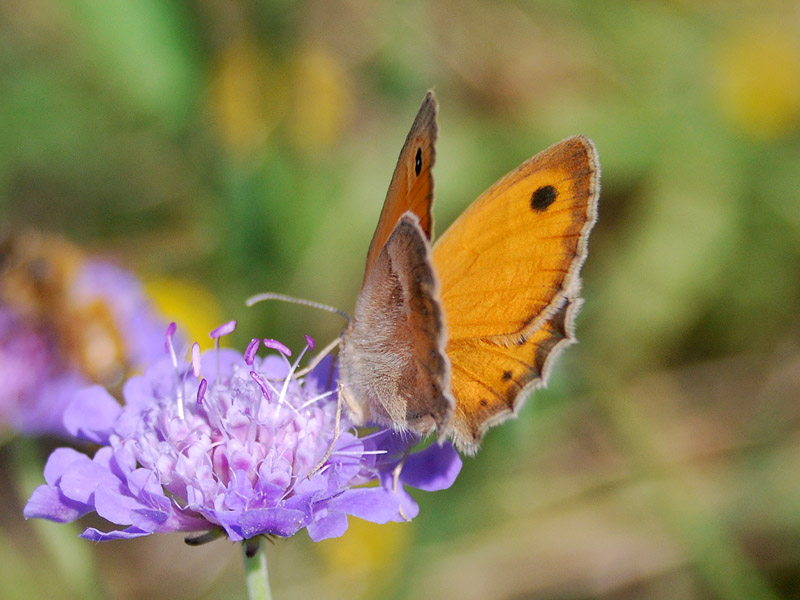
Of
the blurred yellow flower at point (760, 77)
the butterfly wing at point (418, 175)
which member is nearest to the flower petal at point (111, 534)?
the butterfly wing at point (418, 175)

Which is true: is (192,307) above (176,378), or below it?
above

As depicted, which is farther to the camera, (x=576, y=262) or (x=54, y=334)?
(x=54, y=334)

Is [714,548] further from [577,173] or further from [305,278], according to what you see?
[305,278]

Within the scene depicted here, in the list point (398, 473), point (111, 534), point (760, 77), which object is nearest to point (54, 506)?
point (111, 534)

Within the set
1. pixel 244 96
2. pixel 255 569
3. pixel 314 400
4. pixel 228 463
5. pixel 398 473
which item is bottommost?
pixel 255 569

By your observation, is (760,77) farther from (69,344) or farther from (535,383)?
(69,344)
